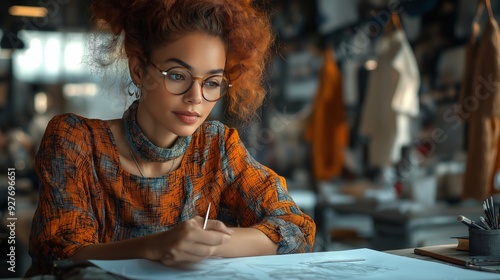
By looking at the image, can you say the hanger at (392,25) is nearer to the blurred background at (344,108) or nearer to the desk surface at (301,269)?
the blurred background at (344,108)

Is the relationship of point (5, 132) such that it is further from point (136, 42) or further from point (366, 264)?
point (366, 264)

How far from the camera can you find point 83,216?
1134 millimetres

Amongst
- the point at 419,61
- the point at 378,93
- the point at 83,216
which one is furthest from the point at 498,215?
the point at 419,61

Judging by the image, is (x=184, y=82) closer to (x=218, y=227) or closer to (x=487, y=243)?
(x=218, y=227)

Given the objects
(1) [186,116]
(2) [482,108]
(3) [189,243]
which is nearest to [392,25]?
(2) [482,108]

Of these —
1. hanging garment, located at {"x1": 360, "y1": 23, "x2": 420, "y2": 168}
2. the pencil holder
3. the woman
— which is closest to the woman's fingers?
the woman

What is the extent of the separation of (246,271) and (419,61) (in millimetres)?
3458

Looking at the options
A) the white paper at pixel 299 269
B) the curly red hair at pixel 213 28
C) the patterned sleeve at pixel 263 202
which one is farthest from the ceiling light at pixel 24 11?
the white paper at pixel 299 269

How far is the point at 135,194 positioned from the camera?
1.25 m

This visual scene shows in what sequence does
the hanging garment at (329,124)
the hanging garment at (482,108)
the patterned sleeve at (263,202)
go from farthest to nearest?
1. the hanging garment at (329,124)
2. the hanging garment at (482,108)
3. the patterned sleeve at (263,202)

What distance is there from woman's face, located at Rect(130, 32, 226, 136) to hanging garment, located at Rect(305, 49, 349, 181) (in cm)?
299

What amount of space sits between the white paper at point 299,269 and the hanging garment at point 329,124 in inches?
125

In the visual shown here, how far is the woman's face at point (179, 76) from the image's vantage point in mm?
1196

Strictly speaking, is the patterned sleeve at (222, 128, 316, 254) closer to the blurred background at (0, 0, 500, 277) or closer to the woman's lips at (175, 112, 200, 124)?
the woman's lips at (175, 112, 200, 124)
